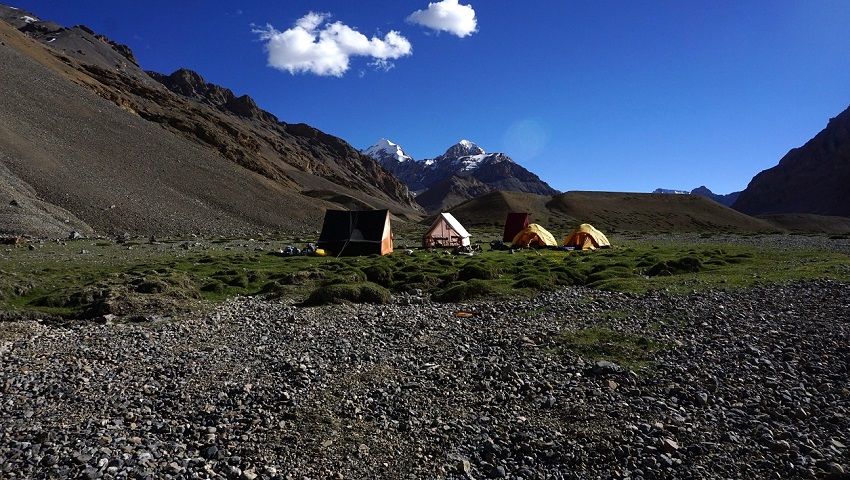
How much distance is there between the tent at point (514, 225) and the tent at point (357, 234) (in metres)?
21.9

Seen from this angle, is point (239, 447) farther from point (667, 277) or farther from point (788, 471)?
point (667, 277)

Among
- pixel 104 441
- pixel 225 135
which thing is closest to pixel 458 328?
pixel 104 441

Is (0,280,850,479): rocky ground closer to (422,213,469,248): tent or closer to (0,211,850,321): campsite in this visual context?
(0,211,850,321): campsite

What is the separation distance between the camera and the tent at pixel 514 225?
6019 cm

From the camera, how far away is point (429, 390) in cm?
1127

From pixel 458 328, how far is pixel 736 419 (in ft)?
29.1

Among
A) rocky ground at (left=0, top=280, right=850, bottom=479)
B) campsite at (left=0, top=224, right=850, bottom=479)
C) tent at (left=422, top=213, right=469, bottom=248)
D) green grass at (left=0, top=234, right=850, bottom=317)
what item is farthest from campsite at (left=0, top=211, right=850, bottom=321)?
tent at (left=422, top=213, right=469, bottom=248)

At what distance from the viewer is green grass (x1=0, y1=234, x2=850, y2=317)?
66.5 feet

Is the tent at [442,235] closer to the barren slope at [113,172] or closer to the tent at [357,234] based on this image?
the tent at [357,234]

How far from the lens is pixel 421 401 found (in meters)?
10.7

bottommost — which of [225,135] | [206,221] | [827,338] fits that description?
[206,221]

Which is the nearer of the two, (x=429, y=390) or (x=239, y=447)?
(x=239, y=447)

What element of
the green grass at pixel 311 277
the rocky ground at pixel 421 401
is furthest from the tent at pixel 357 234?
the rocky ground at pixel 421 401

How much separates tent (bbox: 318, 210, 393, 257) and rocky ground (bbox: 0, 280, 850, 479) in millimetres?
23694
